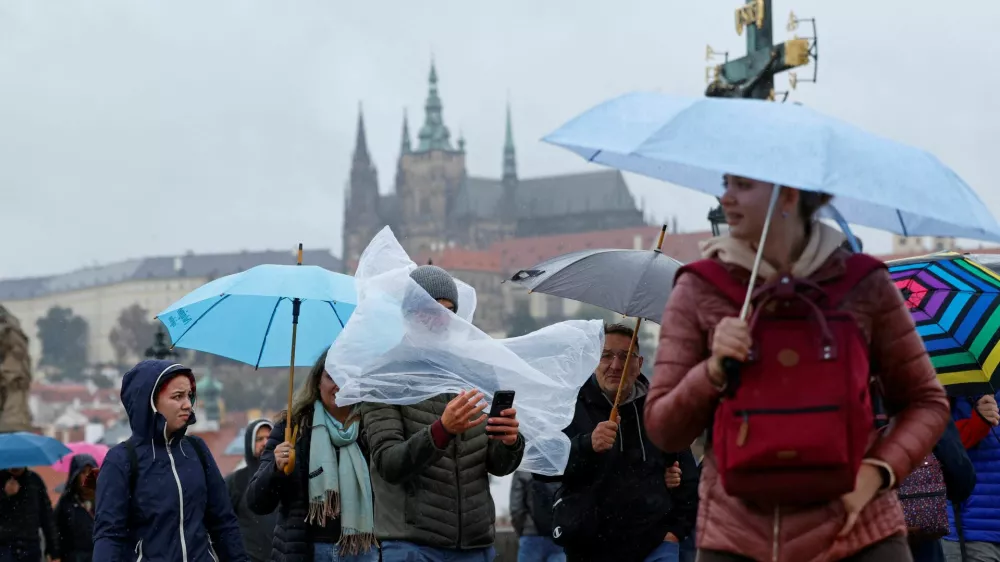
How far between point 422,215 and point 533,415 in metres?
150

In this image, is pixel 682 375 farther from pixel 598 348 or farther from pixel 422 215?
pixel 422 215

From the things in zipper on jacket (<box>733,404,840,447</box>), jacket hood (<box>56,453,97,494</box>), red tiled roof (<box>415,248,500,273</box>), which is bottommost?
red tiled roof (<box>415,248,500,273</box>)

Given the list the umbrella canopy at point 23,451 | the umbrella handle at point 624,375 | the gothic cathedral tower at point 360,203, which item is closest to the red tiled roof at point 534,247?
the gothic cathedral tower at point 360,203

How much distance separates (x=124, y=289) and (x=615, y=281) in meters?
165

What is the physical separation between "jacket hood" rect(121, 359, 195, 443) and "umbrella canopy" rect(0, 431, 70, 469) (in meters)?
3.52

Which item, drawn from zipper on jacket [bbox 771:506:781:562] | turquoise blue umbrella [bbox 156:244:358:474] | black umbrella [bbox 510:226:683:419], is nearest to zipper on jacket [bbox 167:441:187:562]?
turquoise blue umbrella [bbox 156:244:358:474]

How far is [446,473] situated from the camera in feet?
17.2

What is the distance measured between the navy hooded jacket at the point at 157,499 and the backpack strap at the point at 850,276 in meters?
2.72

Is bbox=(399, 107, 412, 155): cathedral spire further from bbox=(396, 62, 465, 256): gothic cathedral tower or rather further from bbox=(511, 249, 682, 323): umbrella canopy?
bbox=(511, 249, 682, 323): umbrella canopy

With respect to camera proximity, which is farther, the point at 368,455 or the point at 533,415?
the point at 368,455

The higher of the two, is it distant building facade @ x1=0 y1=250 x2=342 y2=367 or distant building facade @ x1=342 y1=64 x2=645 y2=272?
distant building facade @ x1=342 y1=64 x2=645 y2=272

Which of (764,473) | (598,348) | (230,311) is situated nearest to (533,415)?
(598,348)

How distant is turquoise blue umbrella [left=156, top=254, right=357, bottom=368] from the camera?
6.48 meters

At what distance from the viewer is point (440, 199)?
154875 mm
